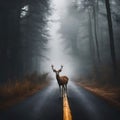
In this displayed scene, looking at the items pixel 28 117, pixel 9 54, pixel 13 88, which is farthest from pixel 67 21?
pixel 28 117

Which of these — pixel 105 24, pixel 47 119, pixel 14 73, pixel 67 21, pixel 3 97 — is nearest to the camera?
pixel 47 119

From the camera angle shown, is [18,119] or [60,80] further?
[60,80]

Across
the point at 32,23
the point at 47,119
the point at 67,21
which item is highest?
the point at 67,21

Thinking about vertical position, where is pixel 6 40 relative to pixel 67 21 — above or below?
below

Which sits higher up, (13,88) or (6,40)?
(6,40)

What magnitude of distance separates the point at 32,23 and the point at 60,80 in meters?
21.6

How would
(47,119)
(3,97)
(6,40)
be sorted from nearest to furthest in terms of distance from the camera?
(47,119), (3,97), (6,40)

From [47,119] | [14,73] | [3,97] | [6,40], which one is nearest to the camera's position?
[47,119]

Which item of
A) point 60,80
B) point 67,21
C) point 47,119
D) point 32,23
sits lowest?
point 47,119

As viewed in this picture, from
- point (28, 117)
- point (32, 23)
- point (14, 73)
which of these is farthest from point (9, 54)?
point (28, 117)

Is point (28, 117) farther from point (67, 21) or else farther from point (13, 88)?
point (67, 21)

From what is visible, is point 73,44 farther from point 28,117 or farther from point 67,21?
point 28,117

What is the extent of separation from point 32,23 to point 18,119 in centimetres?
2919

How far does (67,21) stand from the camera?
5556cm
